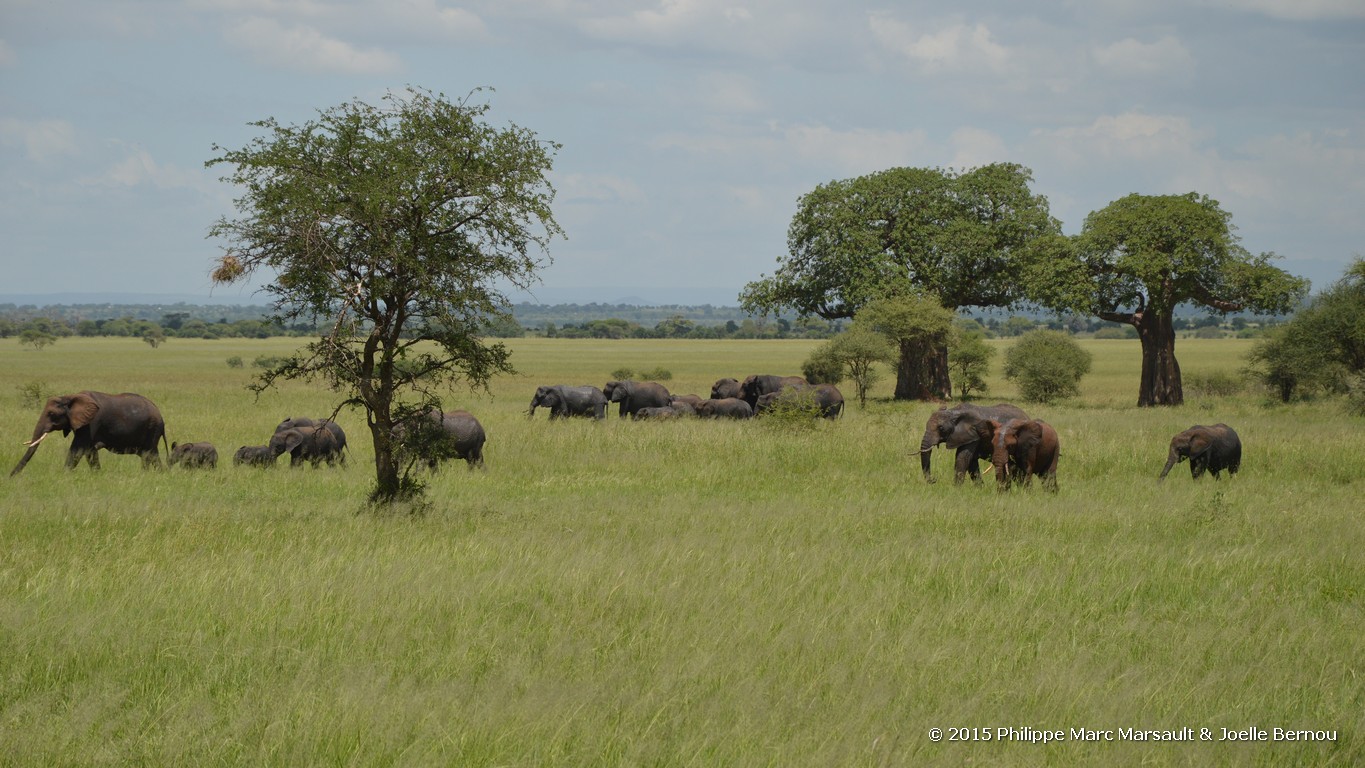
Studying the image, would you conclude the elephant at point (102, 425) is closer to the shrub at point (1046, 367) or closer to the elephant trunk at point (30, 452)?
the elephant trunk at point (30, 452)

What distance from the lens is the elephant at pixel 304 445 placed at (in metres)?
21.1

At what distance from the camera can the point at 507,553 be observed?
11703mm

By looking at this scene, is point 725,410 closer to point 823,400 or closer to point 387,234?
point 823,400

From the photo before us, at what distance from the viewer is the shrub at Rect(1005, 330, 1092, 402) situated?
4847 cm

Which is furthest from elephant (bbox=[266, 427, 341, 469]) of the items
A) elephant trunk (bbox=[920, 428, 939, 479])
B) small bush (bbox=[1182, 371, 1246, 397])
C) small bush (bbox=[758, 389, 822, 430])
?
small bush (bbox=[1182, 371, 1246, 397])

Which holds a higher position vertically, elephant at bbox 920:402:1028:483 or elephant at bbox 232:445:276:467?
elephant at bbox 920:402:1028:483

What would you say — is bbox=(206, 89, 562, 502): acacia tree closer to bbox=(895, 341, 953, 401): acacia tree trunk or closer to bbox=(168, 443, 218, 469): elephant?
bbox=(168, 443, 218, 469): elephant

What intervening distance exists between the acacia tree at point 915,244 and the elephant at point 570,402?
54.8 ft

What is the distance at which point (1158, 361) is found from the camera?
44.1 metres

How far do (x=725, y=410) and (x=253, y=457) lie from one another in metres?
15.9

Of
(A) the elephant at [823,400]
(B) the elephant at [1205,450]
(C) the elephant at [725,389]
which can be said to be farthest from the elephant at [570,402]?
(B) the elephant at [1205,450]

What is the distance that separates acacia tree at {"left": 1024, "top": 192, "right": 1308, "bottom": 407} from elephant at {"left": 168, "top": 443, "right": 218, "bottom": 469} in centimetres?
3229

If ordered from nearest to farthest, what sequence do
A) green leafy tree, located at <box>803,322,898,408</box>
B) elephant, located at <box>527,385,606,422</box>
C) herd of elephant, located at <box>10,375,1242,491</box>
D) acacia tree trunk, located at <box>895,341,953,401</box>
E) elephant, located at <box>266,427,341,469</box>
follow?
1. herd of elephant, located at <box>10,375,1242,491</box>
2. elephant, located at <box>266,427,341,469</box>
3. elephant, located at <box>527,385,606,422</box>
4. green leafy tree, located at <box>803,322,898,408</box>
5. acacia tree trunk, located at <box>895,341,953,401</box>

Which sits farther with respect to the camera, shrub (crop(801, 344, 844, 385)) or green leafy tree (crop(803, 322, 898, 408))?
shrub (crop(801, 344, 844, 385))
